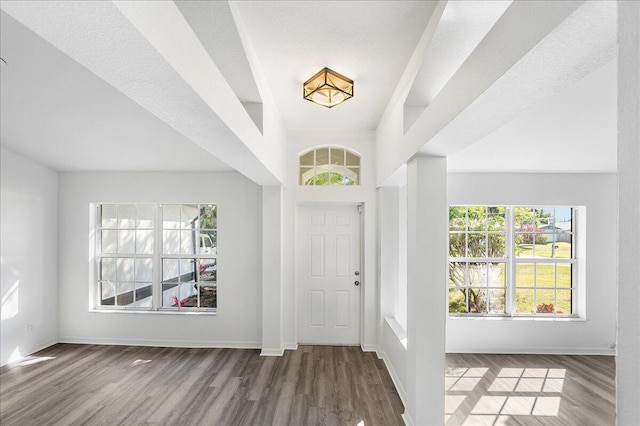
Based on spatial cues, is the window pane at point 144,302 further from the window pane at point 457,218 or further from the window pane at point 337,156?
the window pane at point 457,218

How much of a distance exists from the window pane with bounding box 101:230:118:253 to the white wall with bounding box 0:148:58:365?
60cm

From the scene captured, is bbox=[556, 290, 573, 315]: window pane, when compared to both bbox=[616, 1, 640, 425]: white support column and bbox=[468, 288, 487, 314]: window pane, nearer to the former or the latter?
bbox=[468, 288, 487, 314]: window pane

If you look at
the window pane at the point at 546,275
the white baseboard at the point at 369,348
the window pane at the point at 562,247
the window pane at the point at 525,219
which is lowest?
the white baseboard at the point at 369,348

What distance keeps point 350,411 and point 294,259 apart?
81.6 inches

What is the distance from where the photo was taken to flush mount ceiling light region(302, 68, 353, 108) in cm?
281

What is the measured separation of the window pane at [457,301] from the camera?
4688 millimetres

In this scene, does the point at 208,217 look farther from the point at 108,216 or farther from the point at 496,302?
the point at 496,302

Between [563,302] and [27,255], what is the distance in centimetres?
707

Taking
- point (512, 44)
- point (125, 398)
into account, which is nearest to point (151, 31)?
point (512, 44)

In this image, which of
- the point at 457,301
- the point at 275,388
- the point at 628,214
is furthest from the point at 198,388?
the point at 628,214

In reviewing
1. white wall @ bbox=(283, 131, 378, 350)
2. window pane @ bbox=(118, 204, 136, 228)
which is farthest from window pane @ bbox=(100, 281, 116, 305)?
white wall @ bbox=(283, 131, 378, 350)

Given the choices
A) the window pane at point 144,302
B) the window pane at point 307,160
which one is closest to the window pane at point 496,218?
the window pane at point 307,160

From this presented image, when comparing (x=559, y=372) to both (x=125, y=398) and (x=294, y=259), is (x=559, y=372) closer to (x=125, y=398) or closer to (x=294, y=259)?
(x=294, y=259)

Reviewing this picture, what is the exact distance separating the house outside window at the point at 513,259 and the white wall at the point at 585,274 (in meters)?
Result: 0.20
